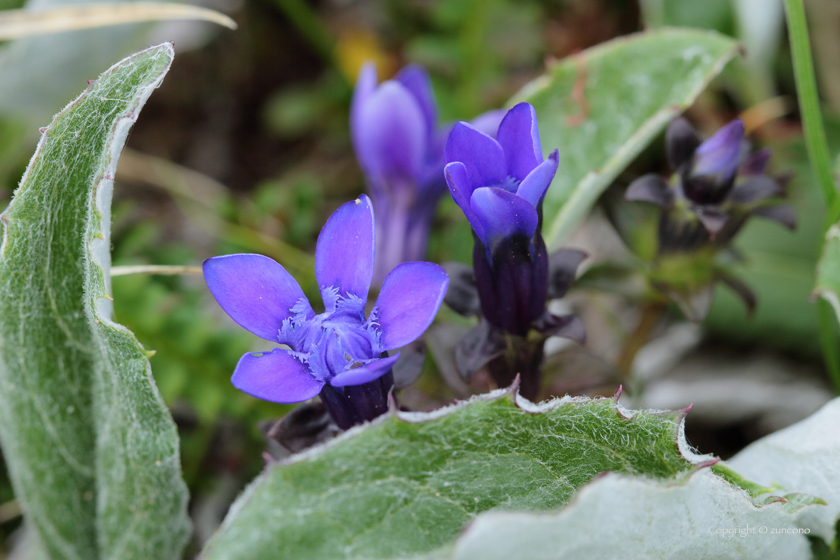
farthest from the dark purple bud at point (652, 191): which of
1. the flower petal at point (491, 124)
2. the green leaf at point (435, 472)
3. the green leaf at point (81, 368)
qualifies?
the green leaf at point (81, 368)

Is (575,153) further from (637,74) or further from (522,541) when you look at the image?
(522,541)

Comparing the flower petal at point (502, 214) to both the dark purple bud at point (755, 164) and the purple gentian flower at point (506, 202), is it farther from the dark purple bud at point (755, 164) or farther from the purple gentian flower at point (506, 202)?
the dark purple bud at point (755, 164)

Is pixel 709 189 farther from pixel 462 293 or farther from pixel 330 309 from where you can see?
pixel 330 309

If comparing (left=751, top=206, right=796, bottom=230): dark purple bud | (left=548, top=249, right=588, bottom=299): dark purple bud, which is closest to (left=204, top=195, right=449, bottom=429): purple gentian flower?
(left=548, top=249, right=588, bottom=299): dark purple bud

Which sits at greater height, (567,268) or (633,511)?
(567,268)

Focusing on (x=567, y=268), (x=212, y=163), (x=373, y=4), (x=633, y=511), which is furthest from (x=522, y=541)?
(x=373, y=4)

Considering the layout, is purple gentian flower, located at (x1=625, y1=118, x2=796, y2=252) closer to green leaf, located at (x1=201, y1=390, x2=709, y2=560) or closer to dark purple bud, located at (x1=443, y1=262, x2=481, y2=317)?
dark purple bud, located at (x1=443, y1=262, x2=481, y2=317)

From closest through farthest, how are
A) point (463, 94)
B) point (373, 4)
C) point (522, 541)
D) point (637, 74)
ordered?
point (522, 541), point (637, 74), point (463, 94), point (373, 4)
